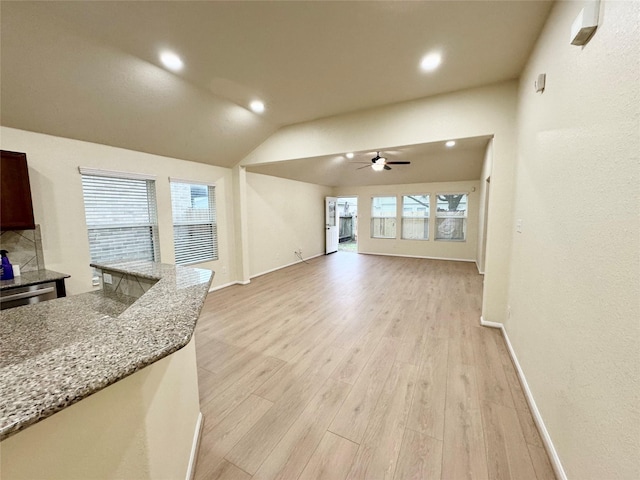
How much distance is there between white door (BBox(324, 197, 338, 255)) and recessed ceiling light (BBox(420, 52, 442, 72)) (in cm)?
569

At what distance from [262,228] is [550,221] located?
500 centimetres

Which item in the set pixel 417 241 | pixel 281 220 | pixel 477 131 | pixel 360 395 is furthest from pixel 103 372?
pixel 417 241

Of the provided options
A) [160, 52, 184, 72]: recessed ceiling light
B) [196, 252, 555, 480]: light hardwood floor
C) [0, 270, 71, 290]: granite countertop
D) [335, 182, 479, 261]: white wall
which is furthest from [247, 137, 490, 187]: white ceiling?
[0, 270, 71, 290]: granite countertop

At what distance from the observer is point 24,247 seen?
268 centimetres

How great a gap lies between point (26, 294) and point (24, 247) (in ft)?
2.28

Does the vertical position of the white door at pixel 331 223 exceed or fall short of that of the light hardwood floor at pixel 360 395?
it exceeds it

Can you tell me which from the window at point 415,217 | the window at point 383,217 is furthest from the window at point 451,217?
the window at point 383,217

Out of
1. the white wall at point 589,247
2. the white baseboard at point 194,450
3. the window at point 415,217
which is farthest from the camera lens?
the window at point 415,217

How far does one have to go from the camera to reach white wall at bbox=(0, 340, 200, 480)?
0.55m

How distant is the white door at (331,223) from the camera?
8.24 metres

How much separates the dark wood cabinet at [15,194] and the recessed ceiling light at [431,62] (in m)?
3.92

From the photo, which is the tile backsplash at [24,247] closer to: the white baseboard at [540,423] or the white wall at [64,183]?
the white wall at [64,183]

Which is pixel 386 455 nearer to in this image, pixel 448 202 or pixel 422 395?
pixel 422 395

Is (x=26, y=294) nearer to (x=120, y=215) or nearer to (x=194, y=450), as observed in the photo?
(x=120, y=215)
